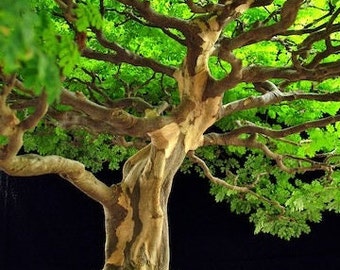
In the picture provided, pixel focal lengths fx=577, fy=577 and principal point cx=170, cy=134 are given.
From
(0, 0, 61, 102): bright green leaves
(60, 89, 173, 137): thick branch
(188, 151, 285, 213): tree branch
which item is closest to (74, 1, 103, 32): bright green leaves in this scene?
(0, 0, 61, 102): bright green leaves

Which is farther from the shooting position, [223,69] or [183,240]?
[183,240]

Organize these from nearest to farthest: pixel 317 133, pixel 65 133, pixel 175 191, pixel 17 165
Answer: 1. pixel 17 165
2. pixel 317 133
3. pixel 65 133
4. pixel 175 191

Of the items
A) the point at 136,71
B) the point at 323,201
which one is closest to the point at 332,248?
the point at 323,201

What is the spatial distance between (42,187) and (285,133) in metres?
3.33

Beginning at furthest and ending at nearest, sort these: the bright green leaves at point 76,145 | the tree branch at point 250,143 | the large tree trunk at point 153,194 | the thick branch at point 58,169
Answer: the bright green leaves at point 76,145
the tree branch at point 250,143
the large tree trunk at point 153,194
the thick branch at point 58,169

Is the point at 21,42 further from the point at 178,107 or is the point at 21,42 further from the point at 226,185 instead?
the point at 226,185

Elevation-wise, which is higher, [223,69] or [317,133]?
[223,69]

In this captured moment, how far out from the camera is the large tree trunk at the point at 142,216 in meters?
2.92

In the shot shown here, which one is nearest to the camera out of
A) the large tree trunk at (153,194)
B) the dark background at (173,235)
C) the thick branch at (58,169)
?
the thick branch at (58,169)

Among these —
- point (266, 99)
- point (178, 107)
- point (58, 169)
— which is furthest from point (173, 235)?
point (58, 169)

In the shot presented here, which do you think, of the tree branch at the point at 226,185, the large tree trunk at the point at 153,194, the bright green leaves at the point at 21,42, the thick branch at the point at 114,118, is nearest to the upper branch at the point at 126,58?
the large tree trunk at the point at 153,194

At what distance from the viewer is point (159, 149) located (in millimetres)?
2871

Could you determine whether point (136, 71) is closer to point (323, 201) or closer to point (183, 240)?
point (323, 201)

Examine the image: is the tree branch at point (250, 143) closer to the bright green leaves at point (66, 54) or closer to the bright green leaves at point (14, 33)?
the bright green leaves at point (66, 54)
